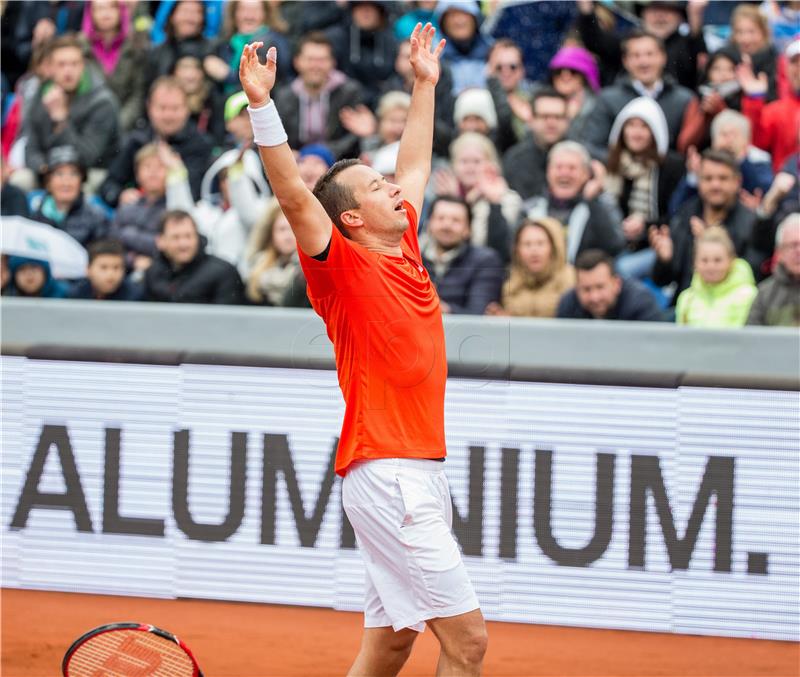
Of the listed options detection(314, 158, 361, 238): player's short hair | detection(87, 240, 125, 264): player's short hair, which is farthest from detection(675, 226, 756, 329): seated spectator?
detection(87, 240, 125, 264): player's short hair

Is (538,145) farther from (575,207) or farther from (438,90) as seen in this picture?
(438,90)

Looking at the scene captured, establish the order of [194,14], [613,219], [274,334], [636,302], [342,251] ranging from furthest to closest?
[194,14]
[613,219]
[636,302]
[274,334]
[342,251]

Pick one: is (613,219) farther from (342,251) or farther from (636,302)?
(342,251)

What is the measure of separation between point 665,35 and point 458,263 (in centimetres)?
240

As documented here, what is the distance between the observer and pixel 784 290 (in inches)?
257

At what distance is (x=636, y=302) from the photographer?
6699 mm

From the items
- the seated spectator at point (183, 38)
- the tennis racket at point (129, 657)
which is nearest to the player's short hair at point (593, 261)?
the tennis racket at point (129, 657)

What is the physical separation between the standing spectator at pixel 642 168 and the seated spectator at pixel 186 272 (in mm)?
2354

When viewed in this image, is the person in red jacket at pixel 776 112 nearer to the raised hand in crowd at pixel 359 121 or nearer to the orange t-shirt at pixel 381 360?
the raised hand in crowd at pixel 359 121

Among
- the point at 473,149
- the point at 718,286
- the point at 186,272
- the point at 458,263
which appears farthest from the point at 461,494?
the point at 473,149

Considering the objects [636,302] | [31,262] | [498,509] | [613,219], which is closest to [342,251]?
[498,509]

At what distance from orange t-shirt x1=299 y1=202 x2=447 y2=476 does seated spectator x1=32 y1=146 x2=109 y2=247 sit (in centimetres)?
460

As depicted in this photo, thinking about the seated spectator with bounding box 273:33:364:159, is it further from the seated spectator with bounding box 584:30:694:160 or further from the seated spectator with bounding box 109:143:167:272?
the seated spectator with bounding box 584:30:694:160

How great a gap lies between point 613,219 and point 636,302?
759 millimetres
